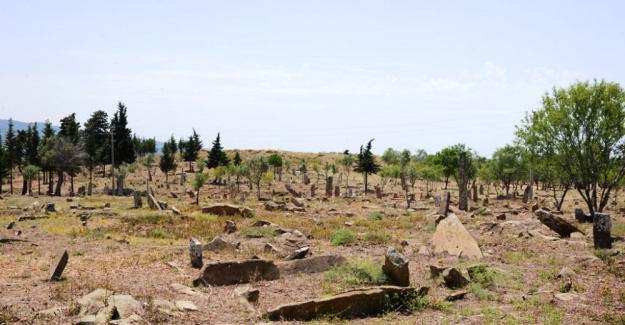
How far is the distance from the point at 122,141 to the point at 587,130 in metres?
71.0

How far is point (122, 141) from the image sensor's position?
3164 inches

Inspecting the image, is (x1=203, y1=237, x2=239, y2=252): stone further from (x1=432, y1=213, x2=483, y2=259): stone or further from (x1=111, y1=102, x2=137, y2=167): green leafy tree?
(x1=111, y1=102, x2=137, y2=167): green leafy tree

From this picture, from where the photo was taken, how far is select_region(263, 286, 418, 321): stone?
9.64m

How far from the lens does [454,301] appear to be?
11008 mm

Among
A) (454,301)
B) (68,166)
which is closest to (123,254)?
(454,301)

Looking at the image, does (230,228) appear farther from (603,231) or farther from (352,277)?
(603,231)

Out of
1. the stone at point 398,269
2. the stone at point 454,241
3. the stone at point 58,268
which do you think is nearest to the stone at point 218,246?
the stone at point 58,268

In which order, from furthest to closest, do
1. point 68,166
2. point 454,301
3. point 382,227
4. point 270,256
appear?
point 68,166 → point 382,227 → point 270,256 → point 454,301

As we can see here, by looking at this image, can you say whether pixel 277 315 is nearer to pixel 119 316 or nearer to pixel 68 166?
pixel 119 316

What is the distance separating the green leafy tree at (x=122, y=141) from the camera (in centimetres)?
8019

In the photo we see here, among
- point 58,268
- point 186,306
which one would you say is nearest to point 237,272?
point 186,306

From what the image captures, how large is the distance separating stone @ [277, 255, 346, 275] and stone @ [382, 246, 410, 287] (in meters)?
2.39

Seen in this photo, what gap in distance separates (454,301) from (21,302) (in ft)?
29.9

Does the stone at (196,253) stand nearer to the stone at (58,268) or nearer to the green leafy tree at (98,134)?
the stone at (58,268)
